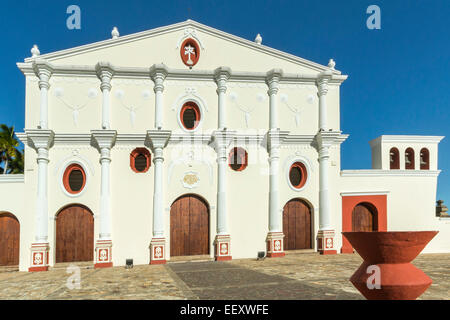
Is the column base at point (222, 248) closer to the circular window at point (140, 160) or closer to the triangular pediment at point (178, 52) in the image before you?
the circular window at point (140, 160)

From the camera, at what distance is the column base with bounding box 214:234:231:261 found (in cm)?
1527

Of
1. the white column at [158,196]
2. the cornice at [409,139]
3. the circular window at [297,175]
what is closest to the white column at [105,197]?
the white column at [158,196]

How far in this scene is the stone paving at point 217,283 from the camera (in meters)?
7.87

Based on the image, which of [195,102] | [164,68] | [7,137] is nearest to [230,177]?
[195,102]

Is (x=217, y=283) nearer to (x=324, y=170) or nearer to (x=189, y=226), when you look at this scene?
(x=189, y=226)

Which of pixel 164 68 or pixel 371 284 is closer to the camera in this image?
pixel 371 284

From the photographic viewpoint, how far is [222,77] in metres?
16.1

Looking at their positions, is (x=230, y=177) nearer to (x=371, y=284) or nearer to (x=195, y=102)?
(x=195, y=102)

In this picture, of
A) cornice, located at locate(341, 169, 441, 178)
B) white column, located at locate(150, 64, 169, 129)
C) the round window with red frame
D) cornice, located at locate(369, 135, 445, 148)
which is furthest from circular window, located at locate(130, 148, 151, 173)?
cornice, located at locate(369, 135, 445, 148)

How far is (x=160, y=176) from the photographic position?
15.3 meters

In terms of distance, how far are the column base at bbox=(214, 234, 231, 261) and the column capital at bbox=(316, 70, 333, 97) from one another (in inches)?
322

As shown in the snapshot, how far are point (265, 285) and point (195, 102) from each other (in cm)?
964

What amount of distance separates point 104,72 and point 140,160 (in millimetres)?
4021

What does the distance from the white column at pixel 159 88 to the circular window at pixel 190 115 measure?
1.03 meters
